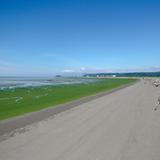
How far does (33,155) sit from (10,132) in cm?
524

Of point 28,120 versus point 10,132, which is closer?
point 10,132

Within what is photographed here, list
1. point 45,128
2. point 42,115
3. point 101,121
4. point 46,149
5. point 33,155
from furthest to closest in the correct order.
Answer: point 42,115, point 101,121, point 45,128, point 46,149, point 33,155

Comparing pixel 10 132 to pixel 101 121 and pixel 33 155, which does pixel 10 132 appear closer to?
pixel 33 155

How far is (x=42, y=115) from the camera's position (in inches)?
910

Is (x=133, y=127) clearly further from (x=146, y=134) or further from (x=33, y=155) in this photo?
(x=33, y=155)

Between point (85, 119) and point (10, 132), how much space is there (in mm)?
6905

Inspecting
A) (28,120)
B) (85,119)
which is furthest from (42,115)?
(85,119)

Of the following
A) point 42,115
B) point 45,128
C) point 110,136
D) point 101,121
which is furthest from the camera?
point 42,115

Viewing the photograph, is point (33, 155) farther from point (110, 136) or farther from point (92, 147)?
point (110, 136)

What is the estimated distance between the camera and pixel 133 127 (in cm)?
1745

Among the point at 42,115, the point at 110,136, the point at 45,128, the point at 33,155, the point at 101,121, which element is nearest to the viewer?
the point at 33,155

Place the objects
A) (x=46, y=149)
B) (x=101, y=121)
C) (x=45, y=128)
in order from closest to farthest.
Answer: (x=46, y=149)
(x=45, y=128)
(x=101, y=121)

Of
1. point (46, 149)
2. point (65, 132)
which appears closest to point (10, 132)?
point (65, 132)

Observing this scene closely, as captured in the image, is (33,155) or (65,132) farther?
(65,132)
